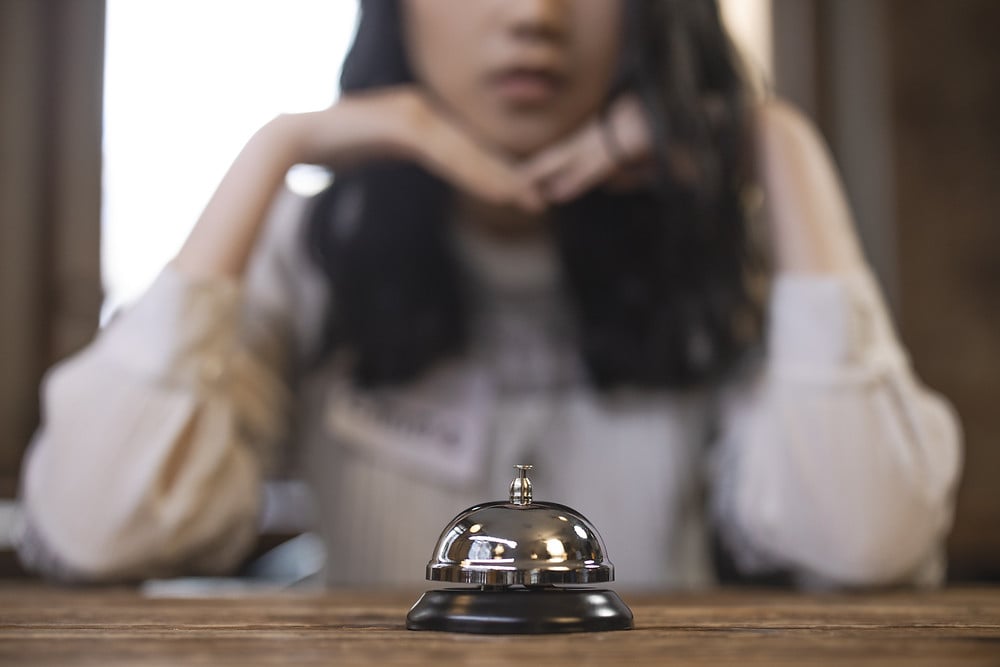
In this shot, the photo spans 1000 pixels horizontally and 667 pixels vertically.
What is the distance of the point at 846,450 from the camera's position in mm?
926

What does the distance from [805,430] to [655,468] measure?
25cm

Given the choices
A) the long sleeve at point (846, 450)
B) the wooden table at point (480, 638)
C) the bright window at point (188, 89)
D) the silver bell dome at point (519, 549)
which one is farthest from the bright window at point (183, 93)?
the silver bell dome at point (519, 549)

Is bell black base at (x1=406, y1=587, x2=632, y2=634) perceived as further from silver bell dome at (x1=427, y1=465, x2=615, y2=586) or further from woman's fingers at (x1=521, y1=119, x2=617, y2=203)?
woman's fingers at (x1=521, y1=119, x2=617, y2=203)

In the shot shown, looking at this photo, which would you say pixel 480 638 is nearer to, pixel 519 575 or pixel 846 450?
pixel 519 575

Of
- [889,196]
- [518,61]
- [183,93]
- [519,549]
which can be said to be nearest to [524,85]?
[518,61]

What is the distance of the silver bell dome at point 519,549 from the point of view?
37cm

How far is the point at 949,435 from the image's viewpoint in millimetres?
974

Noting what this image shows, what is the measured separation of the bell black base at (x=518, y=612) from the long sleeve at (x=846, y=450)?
1.91 ft

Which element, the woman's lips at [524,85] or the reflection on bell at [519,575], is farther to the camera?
the woman's lips at [524,85]

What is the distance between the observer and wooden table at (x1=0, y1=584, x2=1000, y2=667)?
0.99ft

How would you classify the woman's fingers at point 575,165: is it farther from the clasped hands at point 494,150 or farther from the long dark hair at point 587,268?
the long dark hair at point 587,268

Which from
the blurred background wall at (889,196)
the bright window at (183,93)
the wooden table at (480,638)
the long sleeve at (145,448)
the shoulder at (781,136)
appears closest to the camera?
the wooden table at (480,638)

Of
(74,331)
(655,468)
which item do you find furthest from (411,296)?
(74,331)

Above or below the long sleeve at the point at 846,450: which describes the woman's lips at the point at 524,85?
above
